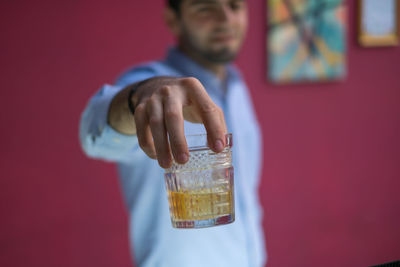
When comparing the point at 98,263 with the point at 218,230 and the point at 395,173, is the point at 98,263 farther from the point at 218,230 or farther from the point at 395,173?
the point at 395,173

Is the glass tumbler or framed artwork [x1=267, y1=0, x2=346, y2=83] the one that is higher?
framed artwork [x1=267, y1=0, x2=346, y2=83]

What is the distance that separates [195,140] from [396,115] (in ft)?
9.00

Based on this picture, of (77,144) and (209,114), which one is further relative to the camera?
(77,144)

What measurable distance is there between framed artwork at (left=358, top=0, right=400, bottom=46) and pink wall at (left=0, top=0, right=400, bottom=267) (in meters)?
0.06

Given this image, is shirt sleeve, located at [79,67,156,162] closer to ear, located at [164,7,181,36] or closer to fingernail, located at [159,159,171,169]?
fingernail, located at [159,159,171,169]

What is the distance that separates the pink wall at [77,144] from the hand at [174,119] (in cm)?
153

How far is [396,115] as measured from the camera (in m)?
2.90

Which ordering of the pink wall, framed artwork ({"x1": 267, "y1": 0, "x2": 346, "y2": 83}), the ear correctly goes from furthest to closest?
framed artwork ({"x1": 267, "y1": 0, "x2": 346, "y2": 83}) < the pink wall < the ear

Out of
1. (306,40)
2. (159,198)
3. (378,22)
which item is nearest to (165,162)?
(159,198)

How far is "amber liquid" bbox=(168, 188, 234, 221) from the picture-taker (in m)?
0.58

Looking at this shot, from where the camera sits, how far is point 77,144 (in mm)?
2012

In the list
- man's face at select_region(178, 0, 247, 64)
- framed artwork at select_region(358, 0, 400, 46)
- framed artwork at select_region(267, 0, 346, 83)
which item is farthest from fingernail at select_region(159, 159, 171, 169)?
framed artwork at select_region(358, 0, 400, 46)

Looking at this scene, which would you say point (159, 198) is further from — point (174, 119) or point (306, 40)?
point (306, 40)

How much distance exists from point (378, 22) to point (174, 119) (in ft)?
8.56
